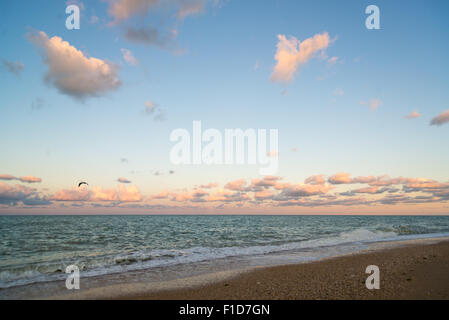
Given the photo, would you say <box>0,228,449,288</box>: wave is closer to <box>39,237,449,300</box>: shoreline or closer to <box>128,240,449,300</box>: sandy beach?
<box>39,237,449,300</box>: shoreline

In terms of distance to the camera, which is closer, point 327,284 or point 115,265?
point 327,284

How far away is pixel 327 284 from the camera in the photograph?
11.9m

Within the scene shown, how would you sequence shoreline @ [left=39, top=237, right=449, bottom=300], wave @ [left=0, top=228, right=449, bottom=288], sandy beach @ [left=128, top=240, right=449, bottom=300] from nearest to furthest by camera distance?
sandy beach @ [left=128, top=240, right=449, bottom=300] < shoreline @ [left=39, top=237, right=449, bottom=300] < wave @ [left=0, top=228, right=449, bottom=288]

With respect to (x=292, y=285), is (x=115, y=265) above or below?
below

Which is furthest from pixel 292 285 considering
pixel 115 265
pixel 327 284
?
pixel 115 265

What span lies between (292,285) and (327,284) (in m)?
1.58

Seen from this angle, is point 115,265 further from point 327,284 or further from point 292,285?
point 327,284

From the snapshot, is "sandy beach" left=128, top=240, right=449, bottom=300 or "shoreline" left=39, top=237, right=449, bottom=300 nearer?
"sandy beach" left=128, top=240, right=449, bottom=300

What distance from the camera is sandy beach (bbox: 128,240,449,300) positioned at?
407 inches

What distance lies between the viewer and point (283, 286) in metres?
11.8

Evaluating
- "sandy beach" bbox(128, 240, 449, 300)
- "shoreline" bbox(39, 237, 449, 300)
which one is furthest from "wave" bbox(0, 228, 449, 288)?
"sandy beach" bbox(128, 240, 449, 300)
